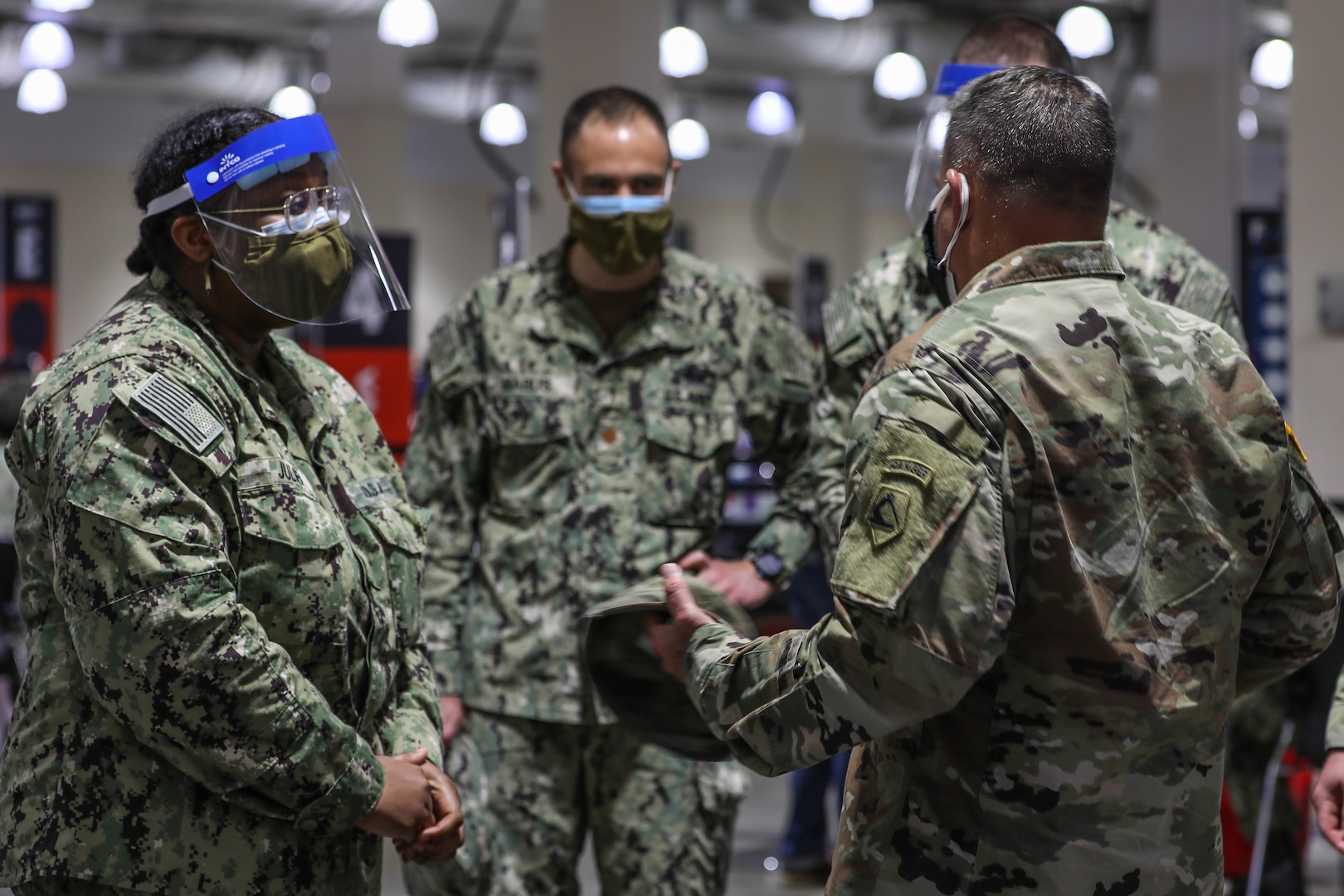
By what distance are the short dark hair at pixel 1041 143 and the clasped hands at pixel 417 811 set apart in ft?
3.18

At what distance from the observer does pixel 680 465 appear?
8.32ft

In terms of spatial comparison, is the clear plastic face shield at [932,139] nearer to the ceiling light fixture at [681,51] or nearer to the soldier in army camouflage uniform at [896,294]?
the soldier in army camouflage uniform at [896,294]

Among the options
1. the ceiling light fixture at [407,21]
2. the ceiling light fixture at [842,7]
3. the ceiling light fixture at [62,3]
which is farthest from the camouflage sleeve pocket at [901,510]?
the ceiling light fixture at [62,3]

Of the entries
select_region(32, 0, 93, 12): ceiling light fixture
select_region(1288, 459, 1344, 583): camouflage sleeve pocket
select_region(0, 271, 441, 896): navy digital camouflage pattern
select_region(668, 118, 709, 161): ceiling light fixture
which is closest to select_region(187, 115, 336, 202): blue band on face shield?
select_region(0, 271, 441, 896): navy digital camouflage pattern

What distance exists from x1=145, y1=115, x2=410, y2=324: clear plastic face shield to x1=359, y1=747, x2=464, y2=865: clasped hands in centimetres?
57

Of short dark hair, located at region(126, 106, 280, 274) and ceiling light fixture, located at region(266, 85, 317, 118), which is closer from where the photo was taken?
short dark hair, located at region(126, 106, 280, 274)

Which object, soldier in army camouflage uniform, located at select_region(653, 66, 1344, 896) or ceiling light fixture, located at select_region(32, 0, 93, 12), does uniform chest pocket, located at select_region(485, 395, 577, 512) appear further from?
ceiling light fixture, located at select_region(32, 0, 93, 12)

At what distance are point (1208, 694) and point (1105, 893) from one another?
215 millimetres

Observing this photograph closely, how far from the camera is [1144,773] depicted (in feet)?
4.43

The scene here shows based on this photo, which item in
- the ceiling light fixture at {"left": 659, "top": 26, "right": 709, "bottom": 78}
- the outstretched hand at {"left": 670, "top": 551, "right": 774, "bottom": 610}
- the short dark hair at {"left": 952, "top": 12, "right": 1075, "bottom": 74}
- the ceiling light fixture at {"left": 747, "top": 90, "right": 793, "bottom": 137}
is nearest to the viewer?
the short dark hair at {"left": 952, "top": 12, "right": 1075, "bottom": 74}

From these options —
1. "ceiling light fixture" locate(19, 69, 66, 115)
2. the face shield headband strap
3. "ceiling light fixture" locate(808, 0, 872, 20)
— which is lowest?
the face shield headband strap

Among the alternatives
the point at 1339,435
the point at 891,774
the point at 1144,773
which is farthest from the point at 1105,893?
the point at 1339,435

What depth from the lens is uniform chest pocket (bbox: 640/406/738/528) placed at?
8.28 ft

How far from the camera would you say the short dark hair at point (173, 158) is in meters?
1.75
